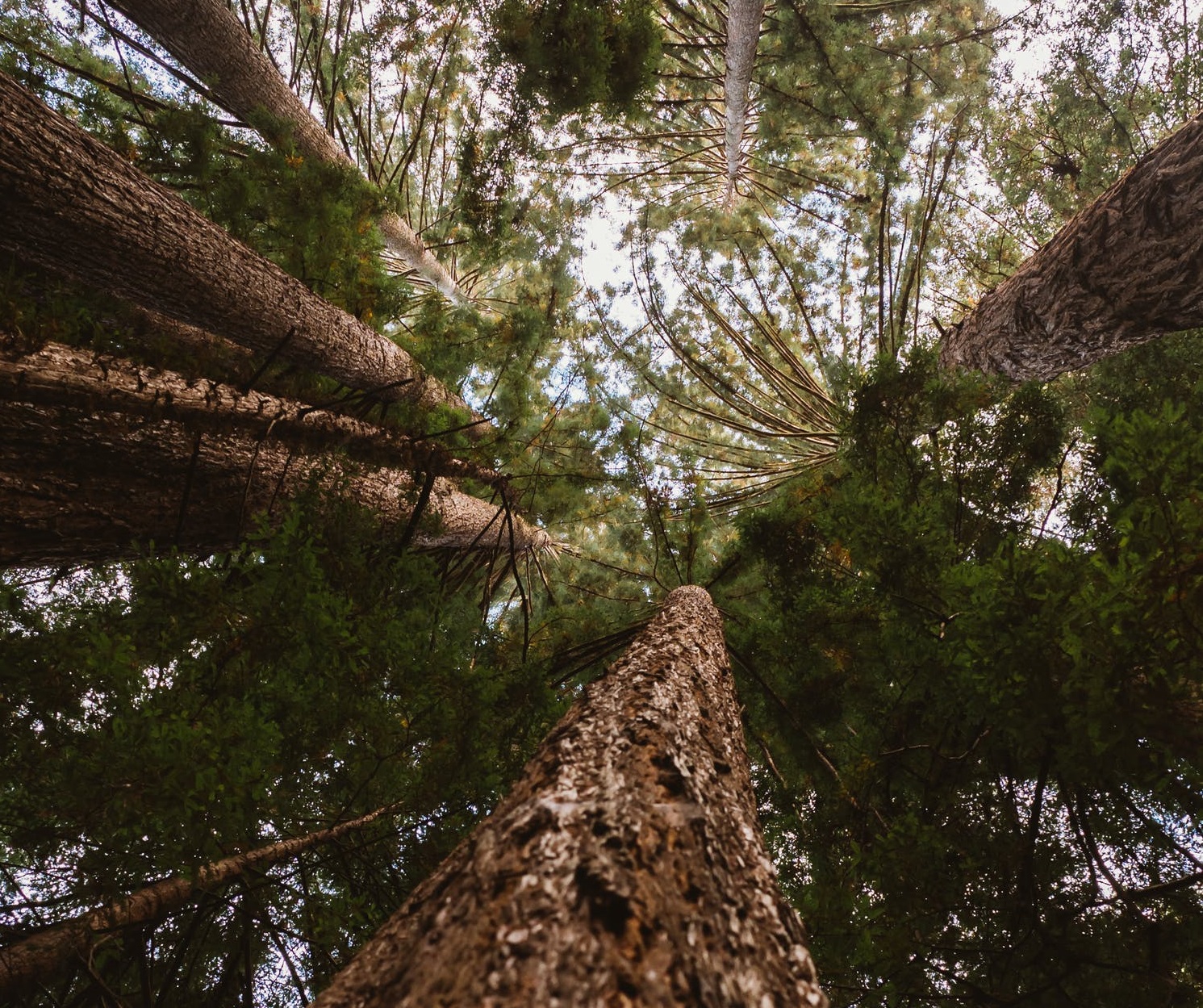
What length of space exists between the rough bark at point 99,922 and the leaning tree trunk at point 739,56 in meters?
8.33

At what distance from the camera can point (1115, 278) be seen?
4.73 metres

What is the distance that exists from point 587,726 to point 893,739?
144 inches

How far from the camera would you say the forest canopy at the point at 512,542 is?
2.59 metres

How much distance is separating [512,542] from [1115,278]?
577 centimetres

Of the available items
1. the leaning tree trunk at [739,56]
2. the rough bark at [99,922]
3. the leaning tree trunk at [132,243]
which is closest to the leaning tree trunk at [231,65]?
the leaning tree trunk at [132,243]

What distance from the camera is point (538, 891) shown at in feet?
3.57

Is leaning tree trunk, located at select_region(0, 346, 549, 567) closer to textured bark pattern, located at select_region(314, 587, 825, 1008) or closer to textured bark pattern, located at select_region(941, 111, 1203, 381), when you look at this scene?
textured bark pattern, located at select_region(314, 587, 825, 1008)

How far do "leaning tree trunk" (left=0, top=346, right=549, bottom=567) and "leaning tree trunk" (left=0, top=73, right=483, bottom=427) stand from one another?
0.58m

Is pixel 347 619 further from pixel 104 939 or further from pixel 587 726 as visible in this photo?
pixel 587 726

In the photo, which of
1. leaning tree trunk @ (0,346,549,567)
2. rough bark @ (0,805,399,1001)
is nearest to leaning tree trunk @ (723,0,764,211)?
leaning tree trunk @ (0,346,549,567)

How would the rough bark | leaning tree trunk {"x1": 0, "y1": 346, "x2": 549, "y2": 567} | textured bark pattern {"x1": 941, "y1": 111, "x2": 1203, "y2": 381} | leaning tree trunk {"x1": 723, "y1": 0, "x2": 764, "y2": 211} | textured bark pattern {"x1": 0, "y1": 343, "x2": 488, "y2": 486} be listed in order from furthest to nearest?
1. leaning tree trunk {"x1": 723, "y1": 0, "x2": 764, "y2": 211}
2. textured bark pattern {"x1": 941, "y1": 111, "x2": 1203, "y2": 381}
3. textured bark pattern {"x1": 0, "y1": 343, "x2": 488, "y2": 486}
4. leaning tree trunk {"x1": 0, "y1": 346, "x2": 549, "y2": 567}
5. the rough bark

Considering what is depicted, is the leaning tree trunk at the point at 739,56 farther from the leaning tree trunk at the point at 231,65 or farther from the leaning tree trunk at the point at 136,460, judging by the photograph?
the leaning tree trunk at the point at 136,460

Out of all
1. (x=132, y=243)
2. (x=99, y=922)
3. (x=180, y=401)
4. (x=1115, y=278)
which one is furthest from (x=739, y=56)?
(x=99, y=922)

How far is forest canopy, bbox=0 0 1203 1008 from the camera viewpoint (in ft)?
8.50
